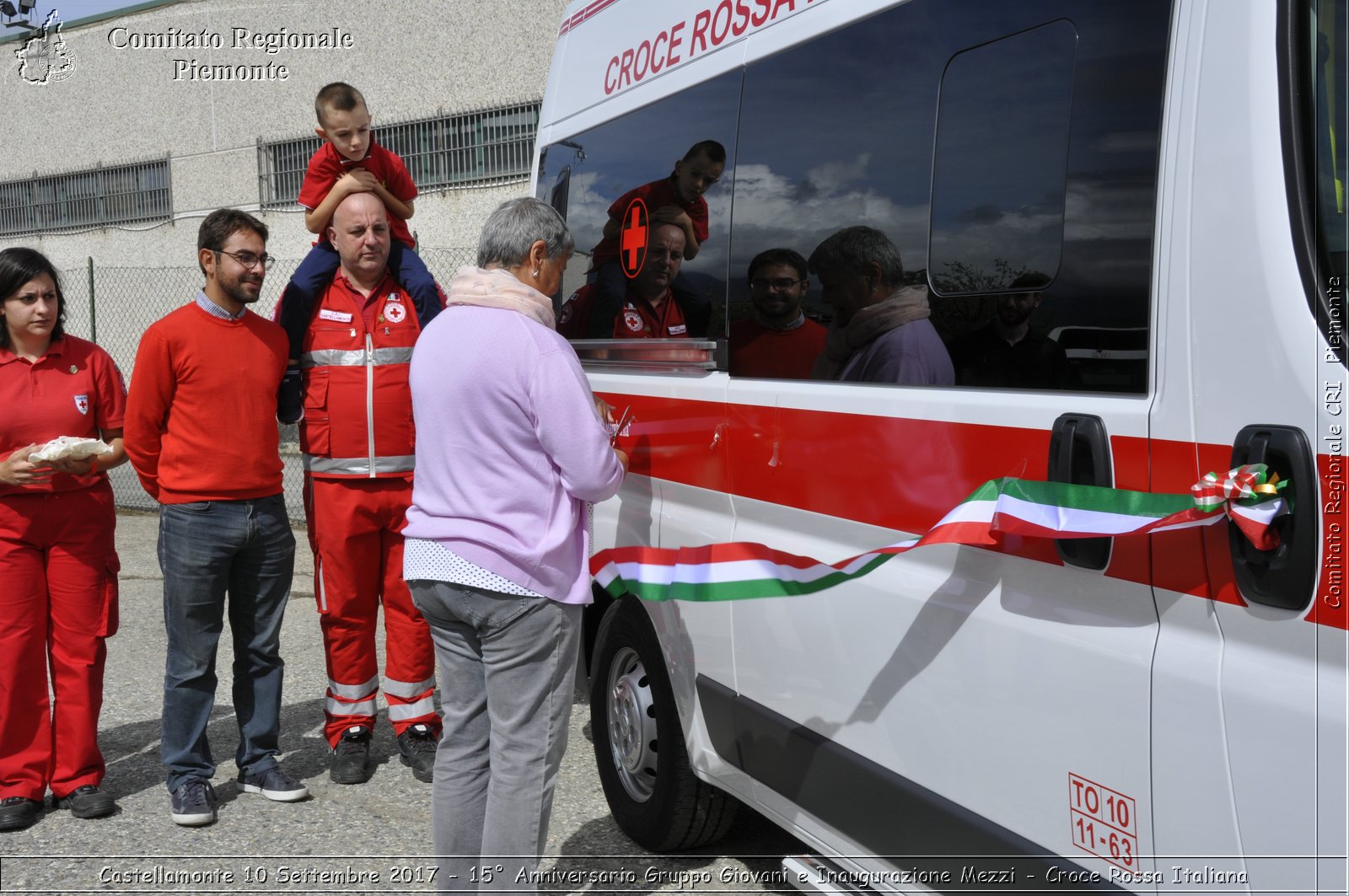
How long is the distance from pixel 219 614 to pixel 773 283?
2.48m

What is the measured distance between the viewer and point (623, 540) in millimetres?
3842

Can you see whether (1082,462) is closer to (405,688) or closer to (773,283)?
(773,283)

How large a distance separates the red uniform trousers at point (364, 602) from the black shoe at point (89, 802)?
794 mm

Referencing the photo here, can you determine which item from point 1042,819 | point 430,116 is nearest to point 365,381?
point 1042,819

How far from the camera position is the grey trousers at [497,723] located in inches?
113

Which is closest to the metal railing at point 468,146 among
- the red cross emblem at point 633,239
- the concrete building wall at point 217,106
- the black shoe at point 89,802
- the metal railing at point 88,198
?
the concrete building wall at point 217,106

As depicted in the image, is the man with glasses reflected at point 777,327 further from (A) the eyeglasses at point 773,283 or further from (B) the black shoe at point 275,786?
(B) the black shoe at point 275,786

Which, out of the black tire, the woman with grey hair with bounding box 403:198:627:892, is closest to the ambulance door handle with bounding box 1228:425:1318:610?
the woman with grey hair with bounding box 403:198:627:892

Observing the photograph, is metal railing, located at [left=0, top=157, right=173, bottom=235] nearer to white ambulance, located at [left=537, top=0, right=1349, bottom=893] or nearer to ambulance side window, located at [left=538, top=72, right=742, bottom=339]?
ambulance side window, located at [left=538, top=72, right=742, bottom=339]

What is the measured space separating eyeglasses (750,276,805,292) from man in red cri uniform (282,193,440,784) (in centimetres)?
194

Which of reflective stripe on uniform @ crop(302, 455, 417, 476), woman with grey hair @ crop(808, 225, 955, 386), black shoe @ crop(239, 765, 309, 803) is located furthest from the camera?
reflective stripe on uniform @ crop(302, 455, 417, 476)

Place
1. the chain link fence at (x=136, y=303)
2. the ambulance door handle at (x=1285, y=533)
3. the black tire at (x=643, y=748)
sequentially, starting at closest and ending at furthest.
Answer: the ambulance door handle at (x=1285, y=533) → the black tire at (x=643, y=748) → the chain link fence at (x=136, y=303)

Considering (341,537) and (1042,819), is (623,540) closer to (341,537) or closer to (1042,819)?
(341,537)

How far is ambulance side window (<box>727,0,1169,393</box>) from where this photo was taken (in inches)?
77.1
